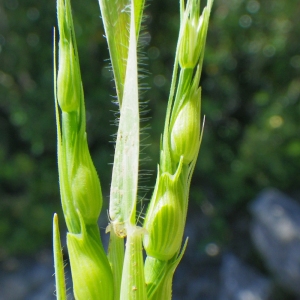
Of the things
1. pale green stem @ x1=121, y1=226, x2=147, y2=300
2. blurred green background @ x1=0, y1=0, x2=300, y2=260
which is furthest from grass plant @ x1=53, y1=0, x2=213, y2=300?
blurred green background @ x1=0, y1=0, x2=300, y2=260

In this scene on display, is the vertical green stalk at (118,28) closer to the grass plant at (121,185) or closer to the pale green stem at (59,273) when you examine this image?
the grass plant at (121,185)

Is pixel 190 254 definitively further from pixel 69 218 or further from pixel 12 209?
pixel 69 218

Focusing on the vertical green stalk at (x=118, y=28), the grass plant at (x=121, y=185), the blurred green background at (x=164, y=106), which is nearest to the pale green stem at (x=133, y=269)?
the grass plant at (x=121, y=185)

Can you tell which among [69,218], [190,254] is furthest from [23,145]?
[69,218]

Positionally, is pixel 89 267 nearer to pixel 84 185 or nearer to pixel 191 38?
pixel 84 185

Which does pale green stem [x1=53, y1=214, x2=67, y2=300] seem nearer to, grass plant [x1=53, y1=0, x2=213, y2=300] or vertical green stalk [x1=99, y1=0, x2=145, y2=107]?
grass plant [x1=53, y1=0, x2=213, y2=300]

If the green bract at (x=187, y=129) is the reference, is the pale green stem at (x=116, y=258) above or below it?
below

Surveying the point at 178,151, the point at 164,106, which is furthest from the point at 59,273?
the point at 164,106
